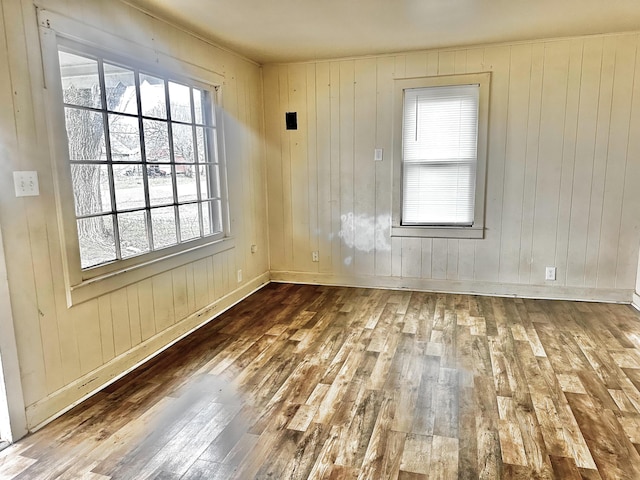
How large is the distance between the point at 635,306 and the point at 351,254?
2.66 metres

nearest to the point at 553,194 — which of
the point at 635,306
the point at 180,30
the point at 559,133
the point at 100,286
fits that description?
the point at 559,133

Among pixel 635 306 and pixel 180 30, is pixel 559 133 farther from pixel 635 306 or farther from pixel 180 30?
pixel 180 30

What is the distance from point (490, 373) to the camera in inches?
109

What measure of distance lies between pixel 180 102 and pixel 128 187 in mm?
940

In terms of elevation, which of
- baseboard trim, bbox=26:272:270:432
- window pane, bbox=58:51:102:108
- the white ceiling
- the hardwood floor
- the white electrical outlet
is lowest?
the hardwood floor

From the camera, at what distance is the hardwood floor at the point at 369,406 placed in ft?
6.38

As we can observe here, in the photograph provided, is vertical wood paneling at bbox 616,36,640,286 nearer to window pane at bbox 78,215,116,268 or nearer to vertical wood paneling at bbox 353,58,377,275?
vertical wood paneling at bbox 353,58,377,275

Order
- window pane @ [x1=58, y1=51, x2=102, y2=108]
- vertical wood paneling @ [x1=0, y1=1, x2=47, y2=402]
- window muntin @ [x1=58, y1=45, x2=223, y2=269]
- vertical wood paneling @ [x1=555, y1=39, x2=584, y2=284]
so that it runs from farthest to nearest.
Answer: vertical wood paneling @ [x1=555, y1=39, x2=584, y2=284], window muntin @ [x1=58, y1=45, x2=223, y2=269], window pane @ [x1=58, y1=51, x2=102, y2=108], vertical wood paneling @ [x1=0, y1=1, x2=47, y2=402]

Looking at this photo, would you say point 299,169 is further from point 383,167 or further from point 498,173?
point 498,173

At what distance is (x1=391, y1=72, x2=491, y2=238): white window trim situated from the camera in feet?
13.5

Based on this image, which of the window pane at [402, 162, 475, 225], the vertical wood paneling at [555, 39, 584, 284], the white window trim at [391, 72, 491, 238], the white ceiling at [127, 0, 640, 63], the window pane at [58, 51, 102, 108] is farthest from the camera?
the window pane at [402, 162, 475, 225]

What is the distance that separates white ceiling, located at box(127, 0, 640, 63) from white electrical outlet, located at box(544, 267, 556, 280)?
210 centimetres

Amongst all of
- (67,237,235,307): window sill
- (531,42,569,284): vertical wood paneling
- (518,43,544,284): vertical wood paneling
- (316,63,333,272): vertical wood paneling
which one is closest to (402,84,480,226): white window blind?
(518,43,544,284): vertical wood paneling

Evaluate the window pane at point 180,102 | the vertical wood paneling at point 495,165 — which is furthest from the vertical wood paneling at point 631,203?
the window pane at point 180,102
